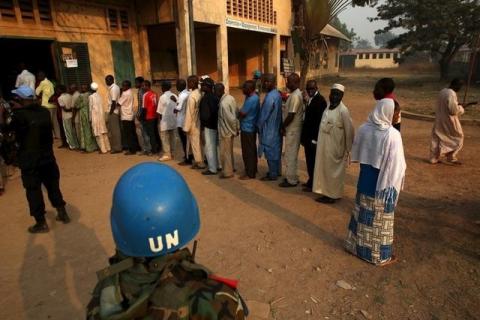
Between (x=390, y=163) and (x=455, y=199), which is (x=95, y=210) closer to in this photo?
(x=390, y=163)

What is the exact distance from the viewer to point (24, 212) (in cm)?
475

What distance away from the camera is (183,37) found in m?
11.0

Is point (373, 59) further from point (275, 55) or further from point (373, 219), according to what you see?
point (373, 219)

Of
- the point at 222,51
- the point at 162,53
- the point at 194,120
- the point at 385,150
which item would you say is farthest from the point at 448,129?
the point at 162,53

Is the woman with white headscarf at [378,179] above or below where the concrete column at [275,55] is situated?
below

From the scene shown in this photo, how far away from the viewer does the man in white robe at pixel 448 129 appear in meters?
6.11

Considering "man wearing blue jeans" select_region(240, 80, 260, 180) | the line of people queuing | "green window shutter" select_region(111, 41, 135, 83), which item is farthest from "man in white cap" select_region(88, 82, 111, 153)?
"green window shutter" select_region(111, 41, 135, 83)

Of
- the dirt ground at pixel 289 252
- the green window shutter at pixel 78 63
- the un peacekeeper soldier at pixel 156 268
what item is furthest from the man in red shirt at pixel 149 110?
the un peacekeeper soldier at pixel 156 268

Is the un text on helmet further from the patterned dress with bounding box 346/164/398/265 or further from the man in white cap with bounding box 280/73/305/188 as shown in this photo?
the man in white cap with bounding box 280/73/305/188

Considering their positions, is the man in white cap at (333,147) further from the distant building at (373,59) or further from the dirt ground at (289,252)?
the distant building at (373,59)

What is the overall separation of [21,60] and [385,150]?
1219 cm

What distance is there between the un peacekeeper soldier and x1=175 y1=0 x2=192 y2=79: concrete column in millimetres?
10584

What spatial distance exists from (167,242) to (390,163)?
2.38m

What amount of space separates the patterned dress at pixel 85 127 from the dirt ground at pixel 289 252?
2.23m
